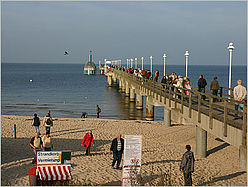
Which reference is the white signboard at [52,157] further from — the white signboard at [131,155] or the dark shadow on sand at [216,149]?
the dark shadow on sand at [216,149]

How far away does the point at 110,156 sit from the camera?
1459cm

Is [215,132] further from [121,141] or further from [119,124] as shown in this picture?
[119,124]

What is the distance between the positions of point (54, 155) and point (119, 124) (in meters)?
15.0

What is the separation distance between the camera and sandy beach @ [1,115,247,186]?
11.4 metres

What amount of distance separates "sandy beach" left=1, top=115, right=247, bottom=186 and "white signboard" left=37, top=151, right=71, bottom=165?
0.88 metres

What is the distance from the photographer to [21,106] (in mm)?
42500

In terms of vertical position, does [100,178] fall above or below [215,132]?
below

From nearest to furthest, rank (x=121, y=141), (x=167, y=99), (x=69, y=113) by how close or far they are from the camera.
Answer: (x=121, y=141), (x=167, y=99), (x=69, y=113)

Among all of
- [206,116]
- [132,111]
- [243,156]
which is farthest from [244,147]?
[132,111]

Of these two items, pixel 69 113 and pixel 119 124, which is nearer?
pixel 119 124

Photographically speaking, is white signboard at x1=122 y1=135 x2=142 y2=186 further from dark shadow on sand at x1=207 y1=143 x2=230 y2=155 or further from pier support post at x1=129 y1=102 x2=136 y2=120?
pier support post at x1=129 y1=102 x2=136 y2=120

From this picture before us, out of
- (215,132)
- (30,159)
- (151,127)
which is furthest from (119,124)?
(215,132)

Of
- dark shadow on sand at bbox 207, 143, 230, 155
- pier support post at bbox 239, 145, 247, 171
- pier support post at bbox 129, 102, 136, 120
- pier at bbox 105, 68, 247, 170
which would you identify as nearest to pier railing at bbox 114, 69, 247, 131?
pier at bbox 105, 68, 247, 170

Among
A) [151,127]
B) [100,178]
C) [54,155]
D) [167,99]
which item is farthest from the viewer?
[151,127]
